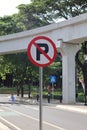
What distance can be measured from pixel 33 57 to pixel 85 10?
41931 millimetres

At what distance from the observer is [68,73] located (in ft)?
126

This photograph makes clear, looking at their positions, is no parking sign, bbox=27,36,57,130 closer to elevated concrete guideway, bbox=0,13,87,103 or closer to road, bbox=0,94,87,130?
road, bbox=0,94,87,130

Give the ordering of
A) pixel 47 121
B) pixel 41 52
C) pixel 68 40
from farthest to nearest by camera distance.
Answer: pixel 68 40, pixel 47 121, pixel 41 52

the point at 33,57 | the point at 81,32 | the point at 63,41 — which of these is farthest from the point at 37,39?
the point at 63,41

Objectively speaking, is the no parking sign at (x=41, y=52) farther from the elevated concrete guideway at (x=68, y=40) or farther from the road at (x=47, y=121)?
Answer: the elevated concrete guideway at (x=68, y=40)

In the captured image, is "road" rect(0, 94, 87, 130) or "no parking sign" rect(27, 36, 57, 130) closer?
"no parking sign" rect(27, 36, 57, 130)

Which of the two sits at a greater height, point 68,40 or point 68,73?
point 68,40

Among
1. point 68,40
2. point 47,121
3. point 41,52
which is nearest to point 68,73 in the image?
point 68,40

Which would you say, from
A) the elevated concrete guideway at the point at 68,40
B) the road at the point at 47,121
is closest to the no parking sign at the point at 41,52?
the road at the point at 47,121

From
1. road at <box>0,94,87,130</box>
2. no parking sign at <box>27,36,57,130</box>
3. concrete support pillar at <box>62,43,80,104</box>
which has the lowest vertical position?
road at <box>0,94,87,130</box>

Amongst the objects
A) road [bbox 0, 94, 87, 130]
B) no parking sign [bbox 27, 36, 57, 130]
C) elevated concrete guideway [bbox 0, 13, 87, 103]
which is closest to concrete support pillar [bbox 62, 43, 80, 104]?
elevated concrete guideway [bbox 0, 13, 87, 103]

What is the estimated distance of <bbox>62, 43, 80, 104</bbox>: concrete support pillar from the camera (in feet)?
125

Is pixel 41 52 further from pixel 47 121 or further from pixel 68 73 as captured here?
pixel 68 73

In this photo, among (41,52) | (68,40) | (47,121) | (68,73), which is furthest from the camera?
(68,73)
